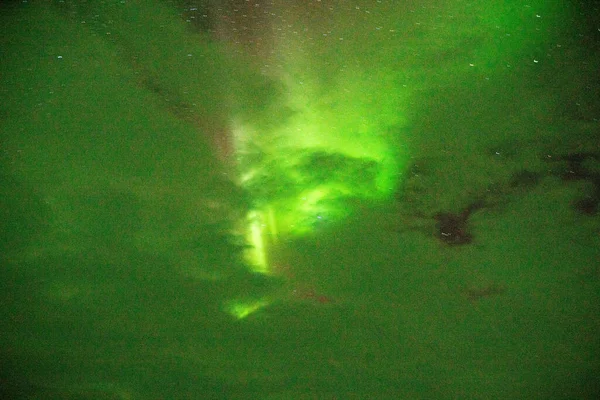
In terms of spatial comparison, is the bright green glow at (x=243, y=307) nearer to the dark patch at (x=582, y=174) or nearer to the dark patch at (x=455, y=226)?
the dark patch at (x=455, y=226)

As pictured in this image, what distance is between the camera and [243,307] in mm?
4496

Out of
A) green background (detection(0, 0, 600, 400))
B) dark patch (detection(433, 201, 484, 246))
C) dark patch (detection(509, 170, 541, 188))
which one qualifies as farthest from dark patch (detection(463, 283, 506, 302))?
dark patch (detection(509, 170, 541, 188))

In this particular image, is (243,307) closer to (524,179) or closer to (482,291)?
(482,291)

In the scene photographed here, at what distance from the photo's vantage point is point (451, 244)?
404 cm

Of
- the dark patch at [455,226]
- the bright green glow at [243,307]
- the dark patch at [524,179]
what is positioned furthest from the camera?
the bright green glow at [243,307]

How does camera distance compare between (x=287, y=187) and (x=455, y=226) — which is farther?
(x=455, y=226)

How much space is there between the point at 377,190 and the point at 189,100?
1.86 metres

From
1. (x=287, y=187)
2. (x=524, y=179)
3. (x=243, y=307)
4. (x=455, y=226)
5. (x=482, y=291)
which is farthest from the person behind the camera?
(x=482, y=291)

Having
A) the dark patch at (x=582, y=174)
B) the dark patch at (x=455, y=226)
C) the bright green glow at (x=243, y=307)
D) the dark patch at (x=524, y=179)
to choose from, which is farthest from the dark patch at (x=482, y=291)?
the bright green glow at (x=243, y=307)

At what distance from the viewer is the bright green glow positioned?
175 inches

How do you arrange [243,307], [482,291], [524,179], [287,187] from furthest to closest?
1. [482,291]
2. [243,307]
3. [524,179]
4. [287,187]

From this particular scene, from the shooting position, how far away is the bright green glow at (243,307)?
4.43 meters

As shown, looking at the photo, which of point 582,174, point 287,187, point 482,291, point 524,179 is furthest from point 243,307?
point 582,174

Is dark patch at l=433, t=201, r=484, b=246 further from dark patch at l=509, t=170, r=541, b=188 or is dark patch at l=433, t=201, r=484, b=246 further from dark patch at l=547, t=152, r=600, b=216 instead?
dark patch at l=547, t=152, r=600, b=216
